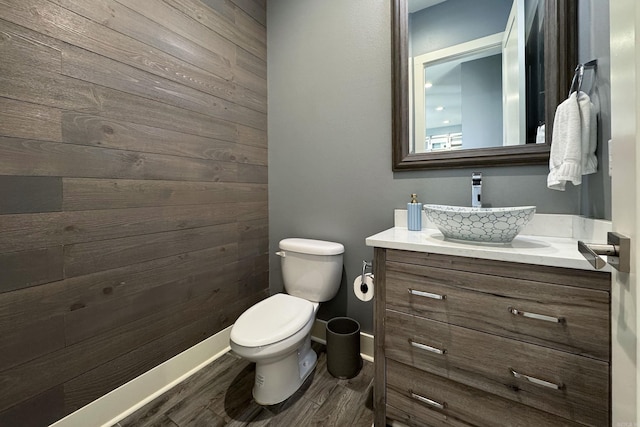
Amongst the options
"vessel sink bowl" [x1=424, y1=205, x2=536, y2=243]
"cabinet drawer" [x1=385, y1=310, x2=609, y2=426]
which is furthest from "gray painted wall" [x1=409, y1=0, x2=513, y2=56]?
"cabinet drawer" [x1=385, y1=310, x2=609, y2=426]

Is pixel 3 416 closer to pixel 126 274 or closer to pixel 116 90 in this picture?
pixel 126 274

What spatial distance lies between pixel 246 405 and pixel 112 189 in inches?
48.9

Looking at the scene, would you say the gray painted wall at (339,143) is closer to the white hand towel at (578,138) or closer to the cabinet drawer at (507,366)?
the white hand towel at (578,138)

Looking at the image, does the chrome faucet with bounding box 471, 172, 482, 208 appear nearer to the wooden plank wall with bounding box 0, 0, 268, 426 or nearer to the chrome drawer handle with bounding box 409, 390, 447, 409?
the chrome drawer handle with bounding box 409, 390, 447, 409

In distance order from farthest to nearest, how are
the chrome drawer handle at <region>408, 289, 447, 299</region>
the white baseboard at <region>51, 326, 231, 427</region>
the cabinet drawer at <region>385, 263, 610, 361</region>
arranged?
the white baseboard at <region>51, 326, 231, 427</region>, the chrome drawer handle at <region>408, 289, 447, 299</region>, the cabinet drawer at <region>385, 263, 610, 361</region>

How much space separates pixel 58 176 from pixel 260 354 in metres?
1.11

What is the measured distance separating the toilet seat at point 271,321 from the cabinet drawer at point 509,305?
0.49 metres

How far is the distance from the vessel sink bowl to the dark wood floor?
990mm

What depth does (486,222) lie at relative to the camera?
962 mm

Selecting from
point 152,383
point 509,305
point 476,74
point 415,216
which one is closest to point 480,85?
point 476,74

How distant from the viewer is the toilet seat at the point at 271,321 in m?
1.19

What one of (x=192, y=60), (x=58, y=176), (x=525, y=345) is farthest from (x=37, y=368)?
(x=525, y=345)

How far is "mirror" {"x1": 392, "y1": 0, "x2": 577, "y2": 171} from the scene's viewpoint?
1.19 metres

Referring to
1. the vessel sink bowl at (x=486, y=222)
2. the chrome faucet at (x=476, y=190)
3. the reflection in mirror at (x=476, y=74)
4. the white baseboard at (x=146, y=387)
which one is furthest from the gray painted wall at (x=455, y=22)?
the white baseboard at (x=146, y=387)
